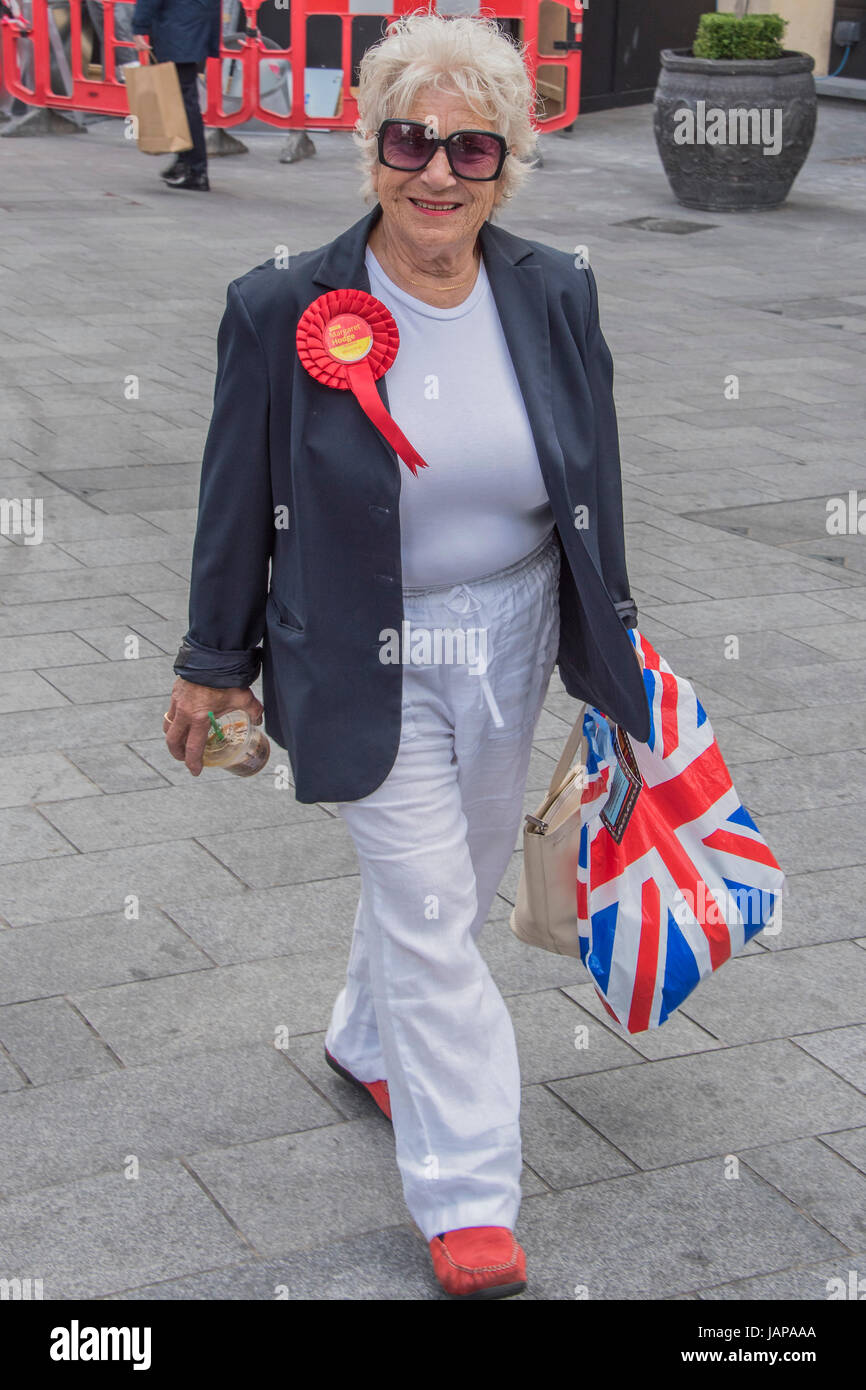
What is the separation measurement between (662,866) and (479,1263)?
72cm

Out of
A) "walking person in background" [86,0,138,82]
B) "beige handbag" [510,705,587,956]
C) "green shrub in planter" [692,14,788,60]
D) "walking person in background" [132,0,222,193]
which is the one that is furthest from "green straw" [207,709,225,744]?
"walking person in background" [86,0,138,82]

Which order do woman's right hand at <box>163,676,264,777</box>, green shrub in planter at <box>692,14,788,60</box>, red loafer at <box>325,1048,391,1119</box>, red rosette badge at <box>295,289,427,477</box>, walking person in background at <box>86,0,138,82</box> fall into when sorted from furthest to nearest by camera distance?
walking person in background at <box>86,0,138,82</box> → green shrub in planter at <box>692,14,788,60</box> → red loafer at <box>325,1048,391,1119</box> → woman's right hand at <box>163,676,264,777</box> → red rosette badge at <box>295,289,427,477</box>

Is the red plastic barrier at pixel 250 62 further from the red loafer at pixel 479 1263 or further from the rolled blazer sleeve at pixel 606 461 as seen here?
the red loafer at pixel 479 1263

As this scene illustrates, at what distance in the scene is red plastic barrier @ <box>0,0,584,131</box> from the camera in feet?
53.3

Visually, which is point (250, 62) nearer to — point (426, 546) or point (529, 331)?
point (529, 331)

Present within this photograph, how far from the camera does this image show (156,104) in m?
13.9

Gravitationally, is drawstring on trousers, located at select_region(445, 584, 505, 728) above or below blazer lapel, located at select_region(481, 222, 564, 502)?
below

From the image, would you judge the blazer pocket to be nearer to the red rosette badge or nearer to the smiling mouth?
the red rosette badge

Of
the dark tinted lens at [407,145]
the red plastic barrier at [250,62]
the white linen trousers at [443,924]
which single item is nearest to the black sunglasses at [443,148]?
the dark tinted lens at [407,145]

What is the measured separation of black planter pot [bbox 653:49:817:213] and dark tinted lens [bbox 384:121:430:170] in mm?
11593

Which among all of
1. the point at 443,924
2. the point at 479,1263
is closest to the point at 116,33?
the point at 443,924

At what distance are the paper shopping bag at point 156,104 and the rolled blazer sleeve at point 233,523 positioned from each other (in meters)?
11.7

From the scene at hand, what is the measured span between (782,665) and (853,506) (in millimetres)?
1848
